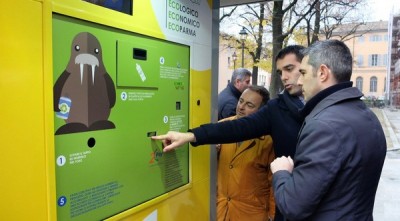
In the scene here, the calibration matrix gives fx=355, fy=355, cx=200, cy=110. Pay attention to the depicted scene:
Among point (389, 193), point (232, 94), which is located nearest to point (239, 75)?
point (232, 94)

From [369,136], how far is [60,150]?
1327 mm

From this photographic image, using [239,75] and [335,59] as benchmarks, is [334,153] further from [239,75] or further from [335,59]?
[239,75]

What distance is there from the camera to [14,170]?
1.25 meters

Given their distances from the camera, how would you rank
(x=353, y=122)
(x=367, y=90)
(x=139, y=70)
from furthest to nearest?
(x=367, y=90) → (x=139, y=70) → (x=353, y=122)

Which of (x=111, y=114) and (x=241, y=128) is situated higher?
(x=111, y=114)

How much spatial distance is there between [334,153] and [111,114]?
1016 millimetres

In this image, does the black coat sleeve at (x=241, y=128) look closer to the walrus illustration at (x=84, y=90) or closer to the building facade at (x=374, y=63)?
the walrus illustration at (x=84, y=90)

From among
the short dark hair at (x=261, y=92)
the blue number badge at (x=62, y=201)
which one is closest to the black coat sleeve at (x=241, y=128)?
the short dark hair at (x=261, y=92)

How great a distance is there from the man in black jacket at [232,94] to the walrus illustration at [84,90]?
9.68 feet

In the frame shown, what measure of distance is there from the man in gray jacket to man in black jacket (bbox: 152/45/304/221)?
24.0 inches

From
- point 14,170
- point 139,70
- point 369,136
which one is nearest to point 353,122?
point 369,136

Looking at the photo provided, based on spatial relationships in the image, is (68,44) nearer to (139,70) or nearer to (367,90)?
(139,70)

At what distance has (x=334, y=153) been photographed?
1.50m

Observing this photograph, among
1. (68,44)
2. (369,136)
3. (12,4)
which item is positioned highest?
(12,4)
